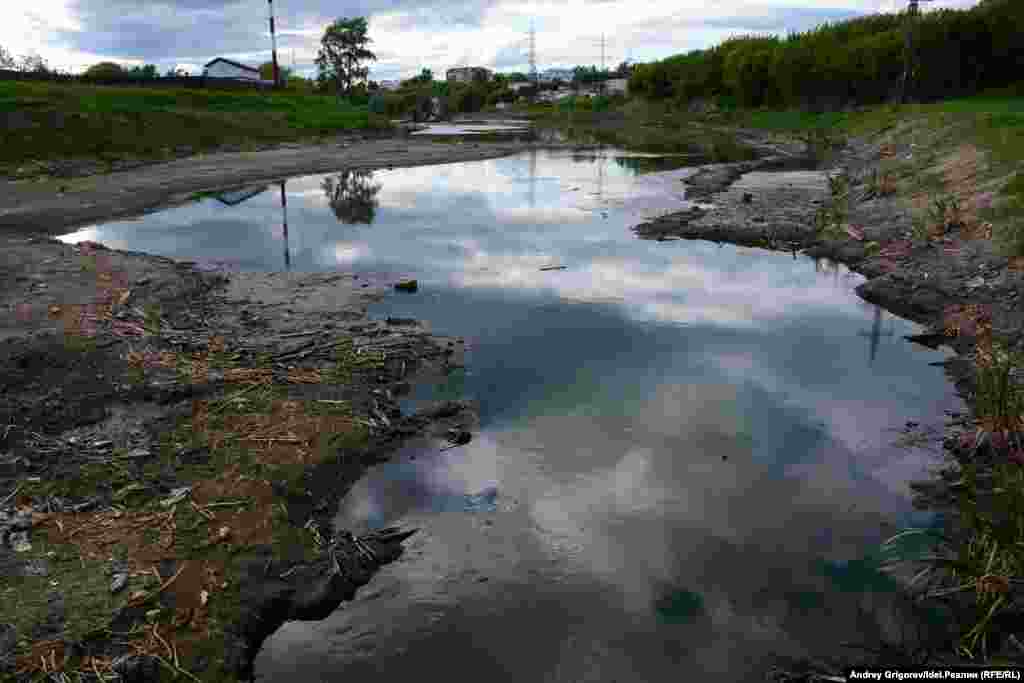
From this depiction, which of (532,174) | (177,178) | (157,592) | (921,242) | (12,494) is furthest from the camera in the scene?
(532,174)

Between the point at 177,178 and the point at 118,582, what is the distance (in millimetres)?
29498

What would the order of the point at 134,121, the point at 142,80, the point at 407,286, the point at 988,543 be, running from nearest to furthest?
the point at 988,543
the point at 407,286
the point at 134,121
the point at 142,80

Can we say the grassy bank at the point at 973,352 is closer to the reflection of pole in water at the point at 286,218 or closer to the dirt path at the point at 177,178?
the reflection of pole in water at the point at 286,218

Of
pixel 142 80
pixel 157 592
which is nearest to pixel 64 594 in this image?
pixel 157 592

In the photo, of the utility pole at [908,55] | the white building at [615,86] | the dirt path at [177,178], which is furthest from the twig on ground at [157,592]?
the white building at [615,86]

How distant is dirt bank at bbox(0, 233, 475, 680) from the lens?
5.80 meters

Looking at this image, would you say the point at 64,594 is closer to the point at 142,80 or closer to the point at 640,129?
the point at 142,80

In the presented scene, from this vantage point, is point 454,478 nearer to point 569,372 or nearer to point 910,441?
point 569,372

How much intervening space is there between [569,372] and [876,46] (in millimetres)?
58562

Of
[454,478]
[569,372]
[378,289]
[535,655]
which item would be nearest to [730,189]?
[378,289]

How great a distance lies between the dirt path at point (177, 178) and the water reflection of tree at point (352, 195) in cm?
253

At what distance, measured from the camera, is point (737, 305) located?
1524 cm

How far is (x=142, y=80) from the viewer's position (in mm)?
54469

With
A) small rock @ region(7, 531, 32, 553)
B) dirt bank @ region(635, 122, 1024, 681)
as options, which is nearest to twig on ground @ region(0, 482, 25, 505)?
small rock @ region(7, 531, 32, 553)
